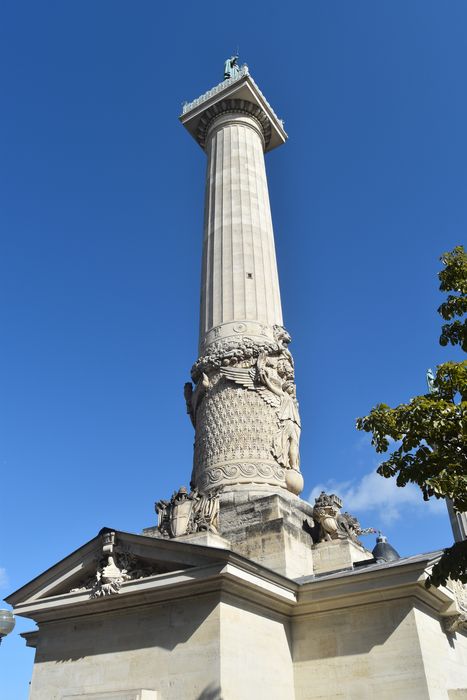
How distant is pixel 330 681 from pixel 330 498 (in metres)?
4.92

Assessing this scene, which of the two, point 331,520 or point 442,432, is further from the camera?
point 331,520

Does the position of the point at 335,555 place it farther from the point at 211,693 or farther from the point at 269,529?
the point at 211,693

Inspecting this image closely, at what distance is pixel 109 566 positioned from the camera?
1546 cm

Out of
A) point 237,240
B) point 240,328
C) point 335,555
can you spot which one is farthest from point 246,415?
point 237,240

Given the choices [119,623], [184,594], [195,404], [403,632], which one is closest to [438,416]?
[403,632]

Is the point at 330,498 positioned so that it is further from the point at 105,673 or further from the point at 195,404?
the point at 105,673

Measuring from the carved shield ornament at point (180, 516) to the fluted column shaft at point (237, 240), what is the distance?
6.37 meters

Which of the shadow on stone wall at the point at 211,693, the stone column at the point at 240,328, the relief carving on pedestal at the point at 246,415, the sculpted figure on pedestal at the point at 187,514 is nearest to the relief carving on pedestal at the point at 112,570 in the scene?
the sculpted figure on pedestal at the point at 187,514

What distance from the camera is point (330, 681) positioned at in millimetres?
15211

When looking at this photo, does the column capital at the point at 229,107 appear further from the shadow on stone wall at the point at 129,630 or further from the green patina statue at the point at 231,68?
the shadow on stone wall at the point at 129,630

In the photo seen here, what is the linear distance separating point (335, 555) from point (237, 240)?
12.1 metres

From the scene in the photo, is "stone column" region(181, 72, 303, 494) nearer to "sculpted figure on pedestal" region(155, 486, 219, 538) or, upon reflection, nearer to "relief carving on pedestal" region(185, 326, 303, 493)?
"relief carving on pedestal" region(185, 326, 303, 493)

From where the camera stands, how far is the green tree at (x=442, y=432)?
11.6 metres

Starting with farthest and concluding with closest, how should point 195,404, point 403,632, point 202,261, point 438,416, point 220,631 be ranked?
point 202,261 < point 195,404 < point 403,632 < point 220,631 < point 438,416
